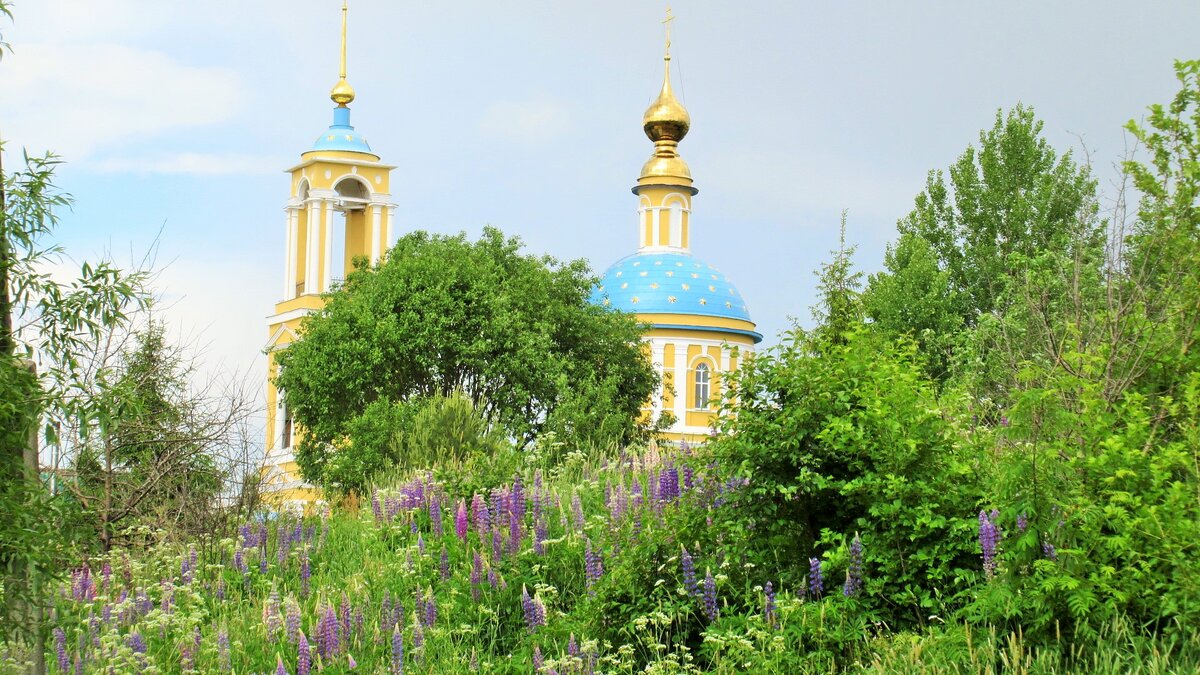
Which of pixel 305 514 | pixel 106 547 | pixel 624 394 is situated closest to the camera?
pixel 106 547

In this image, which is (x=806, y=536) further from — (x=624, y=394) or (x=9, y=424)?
(x=624, y=394)

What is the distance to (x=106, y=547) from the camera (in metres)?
13.7

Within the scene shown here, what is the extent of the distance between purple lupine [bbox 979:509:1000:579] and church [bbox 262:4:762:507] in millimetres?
37281

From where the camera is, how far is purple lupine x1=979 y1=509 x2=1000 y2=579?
26.4 ft

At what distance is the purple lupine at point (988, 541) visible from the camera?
26.4 ft

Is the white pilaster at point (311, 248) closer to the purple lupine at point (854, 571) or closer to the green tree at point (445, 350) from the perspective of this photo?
the green tree at point (445, 350)

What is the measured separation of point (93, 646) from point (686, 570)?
4136mm

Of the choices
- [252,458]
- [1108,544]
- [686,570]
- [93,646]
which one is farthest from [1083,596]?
[252,458]

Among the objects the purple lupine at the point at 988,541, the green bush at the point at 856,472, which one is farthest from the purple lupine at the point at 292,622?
the purple lupine at the point at 988,541

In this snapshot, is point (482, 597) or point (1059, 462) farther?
point (482, 597)

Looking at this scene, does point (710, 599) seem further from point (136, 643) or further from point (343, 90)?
point (343, 90)

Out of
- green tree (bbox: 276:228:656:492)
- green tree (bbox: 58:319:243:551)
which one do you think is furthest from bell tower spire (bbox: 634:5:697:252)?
green tree (bbox: 58:319:243:551)

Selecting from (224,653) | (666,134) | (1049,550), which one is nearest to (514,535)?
(224,653)

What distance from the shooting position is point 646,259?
59750mm
